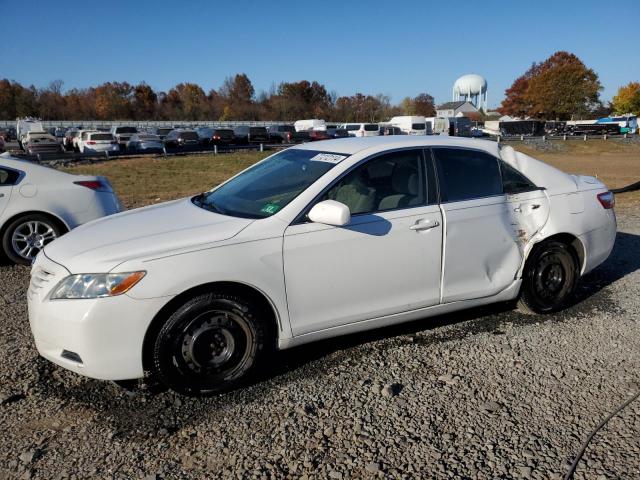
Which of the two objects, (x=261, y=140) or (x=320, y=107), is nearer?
(x=261, y=140)

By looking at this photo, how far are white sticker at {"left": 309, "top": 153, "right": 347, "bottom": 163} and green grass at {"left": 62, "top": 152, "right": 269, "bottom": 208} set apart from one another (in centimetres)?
815

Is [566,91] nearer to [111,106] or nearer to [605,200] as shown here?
[111,106]

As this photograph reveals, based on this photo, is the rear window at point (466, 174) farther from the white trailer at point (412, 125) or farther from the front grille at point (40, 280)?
the white trailer at point (412, 125)

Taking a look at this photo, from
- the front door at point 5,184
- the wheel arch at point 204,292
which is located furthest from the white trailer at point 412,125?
the wheel arch at point 204,292

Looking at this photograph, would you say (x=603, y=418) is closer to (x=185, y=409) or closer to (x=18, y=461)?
(x=185, y=409)

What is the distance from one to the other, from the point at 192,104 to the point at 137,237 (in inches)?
3914

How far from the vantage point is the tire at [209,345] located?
3.15 m

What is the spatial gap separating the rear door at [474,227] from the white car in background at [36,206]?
14.5ft

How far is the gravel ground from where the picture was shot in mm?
2656

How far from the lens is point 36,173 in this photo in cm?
645

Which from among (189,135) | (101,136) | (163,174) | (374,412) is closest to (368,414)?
(374,412)

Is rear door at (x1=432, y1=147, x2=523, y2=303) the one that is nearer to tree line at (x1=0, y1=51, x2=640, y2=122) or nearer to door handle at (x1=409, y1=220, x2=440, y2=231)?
door handle at (x1=409, y1=220, x2=440, y2=231)

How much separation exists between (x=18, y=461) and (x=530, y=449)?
2.58m

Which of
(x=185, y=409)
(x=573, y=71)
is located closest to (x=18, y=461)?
(x=185, y=409)
